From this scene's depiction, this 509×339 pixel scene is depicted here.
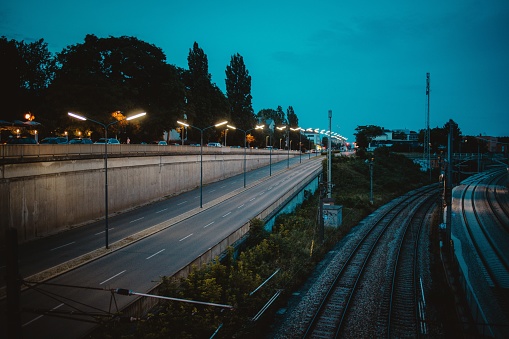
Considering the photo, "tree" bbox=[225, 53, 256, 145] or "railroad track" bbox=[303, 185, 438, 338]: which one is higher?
"tree" bbox=[225, 53, 256, 145]

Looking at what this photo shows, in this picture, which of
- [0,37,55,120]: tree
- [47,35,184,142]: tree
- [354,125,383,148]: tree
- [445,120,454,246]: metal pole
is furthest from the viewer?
[354,125,383,148]: tree

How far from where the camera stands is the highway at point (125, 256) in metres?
15.6

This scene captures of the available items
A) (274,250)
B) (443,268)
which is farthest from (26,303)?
(443,268)

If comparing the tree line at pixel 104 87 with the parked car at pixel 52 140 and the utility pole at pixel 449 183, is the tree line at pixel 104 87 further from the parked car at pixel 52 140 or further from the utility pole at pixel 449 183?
the utility pole at pixel 449 183

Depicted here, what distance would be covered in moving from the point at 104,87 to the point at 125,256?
2824cm

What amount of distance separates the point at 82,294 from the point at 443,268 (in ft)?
72.2

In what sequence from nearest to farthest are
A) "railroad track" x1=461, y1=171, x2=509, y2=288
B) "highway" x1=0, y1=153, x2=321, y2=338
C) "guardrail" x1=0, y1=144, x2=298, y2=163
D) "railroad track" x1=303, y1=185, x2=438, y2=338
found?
"highway" x1=0, y1=153, x2=321, y2=338 < "railroad track" x1=303, y1=185, x2=438, y2=338 < "railroad track" x1=461, y1=171, x2=509, y2=288 < "guardrail" x1=0, y1=144, x2=298, y2=163

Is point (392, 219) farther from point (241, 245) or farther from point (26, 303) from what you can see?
point (26, 303)

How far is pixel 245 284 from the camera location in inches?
781

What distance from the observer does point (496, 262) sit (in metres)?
23.9

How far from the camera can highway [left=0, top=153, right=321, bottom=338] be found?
51.3 ft

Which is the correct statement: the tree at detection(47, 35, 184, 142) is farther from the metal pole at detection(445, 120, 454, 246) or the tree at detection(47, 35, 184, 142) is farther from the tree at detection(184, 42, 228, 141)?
the metal pole at detection(445, 120, 454, 246)

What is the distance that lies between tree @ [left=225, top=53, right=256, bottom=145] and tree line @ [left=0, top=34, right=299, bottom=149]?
11.6 metres

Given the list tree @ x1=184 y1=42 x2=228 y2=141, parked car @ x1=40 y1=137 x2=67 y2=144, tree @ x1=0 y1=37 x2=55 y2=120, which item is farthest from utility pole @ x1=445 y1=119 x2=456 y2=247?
tree @ x1=184 y1=42 x2=228 y2=141
